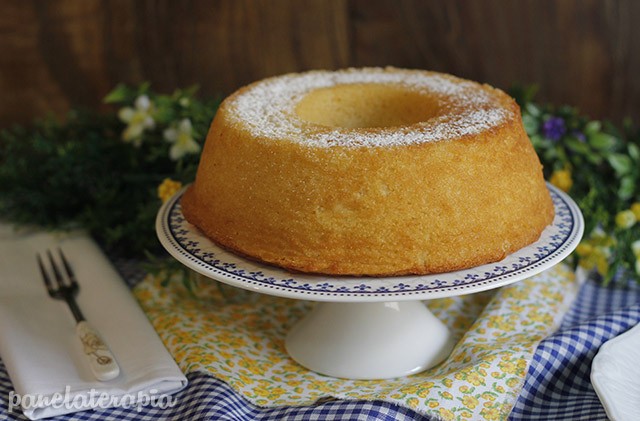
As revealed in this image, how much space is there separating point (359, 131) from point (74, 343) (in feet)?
2.25

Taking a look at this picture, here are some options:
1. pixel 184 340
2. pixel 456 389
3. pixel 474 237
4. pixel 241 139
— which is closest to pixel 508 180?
pixel 474 237

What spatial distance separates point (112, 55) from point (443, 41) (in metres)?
0.99

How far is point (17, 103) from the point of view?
2510 millimetres

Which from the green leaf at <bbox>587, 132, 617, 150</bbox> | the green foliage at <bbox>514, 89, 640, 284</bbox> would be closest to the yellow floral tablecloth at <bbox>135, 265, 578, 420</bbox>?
the green foliage at <bbox>514, 89, 640, 284</bbox>

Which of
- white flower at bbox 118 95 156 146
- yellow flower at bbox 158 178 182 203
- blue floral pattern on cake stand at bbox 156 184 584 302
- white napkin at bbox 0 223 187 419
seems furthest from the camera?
white flower at bbox 118 95 156 146

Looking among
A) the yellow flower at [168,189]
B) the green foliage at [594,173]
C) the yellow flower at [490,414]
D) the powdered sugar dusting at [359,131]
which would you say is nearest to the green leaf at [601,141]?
the green foliage at [594,173]

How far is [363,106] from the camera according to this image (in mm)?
1730

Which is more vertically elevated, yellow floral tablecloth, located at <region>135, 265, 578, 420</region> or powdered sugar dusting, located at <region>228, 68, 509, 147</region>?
powdered sugar dusting, located at <region>228, 68, 509, 147</region>

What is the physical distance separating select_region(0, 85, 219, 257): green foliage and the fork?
178mm

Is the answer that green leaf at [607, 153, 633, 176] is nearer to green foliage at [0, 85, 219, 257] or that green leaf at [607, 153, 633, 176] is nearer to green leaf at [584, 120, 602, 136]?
green leaf at [584, 120, 602, 136]

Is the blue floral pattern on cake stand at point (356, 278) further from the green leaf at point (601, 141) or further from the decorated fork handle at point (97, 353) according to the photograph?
the green leaf at point (601, 141)

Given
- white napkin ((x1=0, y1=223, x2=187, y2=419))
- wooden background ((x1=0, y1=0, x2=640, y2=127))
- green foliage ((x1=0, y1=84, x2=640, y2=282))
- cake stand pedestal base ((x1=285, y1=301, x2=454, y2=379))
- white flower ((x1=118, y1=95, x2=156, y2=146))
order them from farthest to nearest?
wooden background ((x1=0, y1=0, x2=640, y2=127))
white flower ((x1=118, y1=95, x2=156, y2=146))
green foliage ((x1=0, y1=84, x2=640, y2=282))
cake stand pedestal base ((x1=285, y1=301, x2=454, y2=379))
white napkin ((x1=0, y1=223, x2=187, y2=419))

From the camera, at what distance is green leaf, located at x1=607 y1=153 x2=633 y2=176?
1.98 m

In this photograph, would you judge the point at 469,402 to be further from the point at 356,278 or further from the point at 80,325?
the point at 80,325
